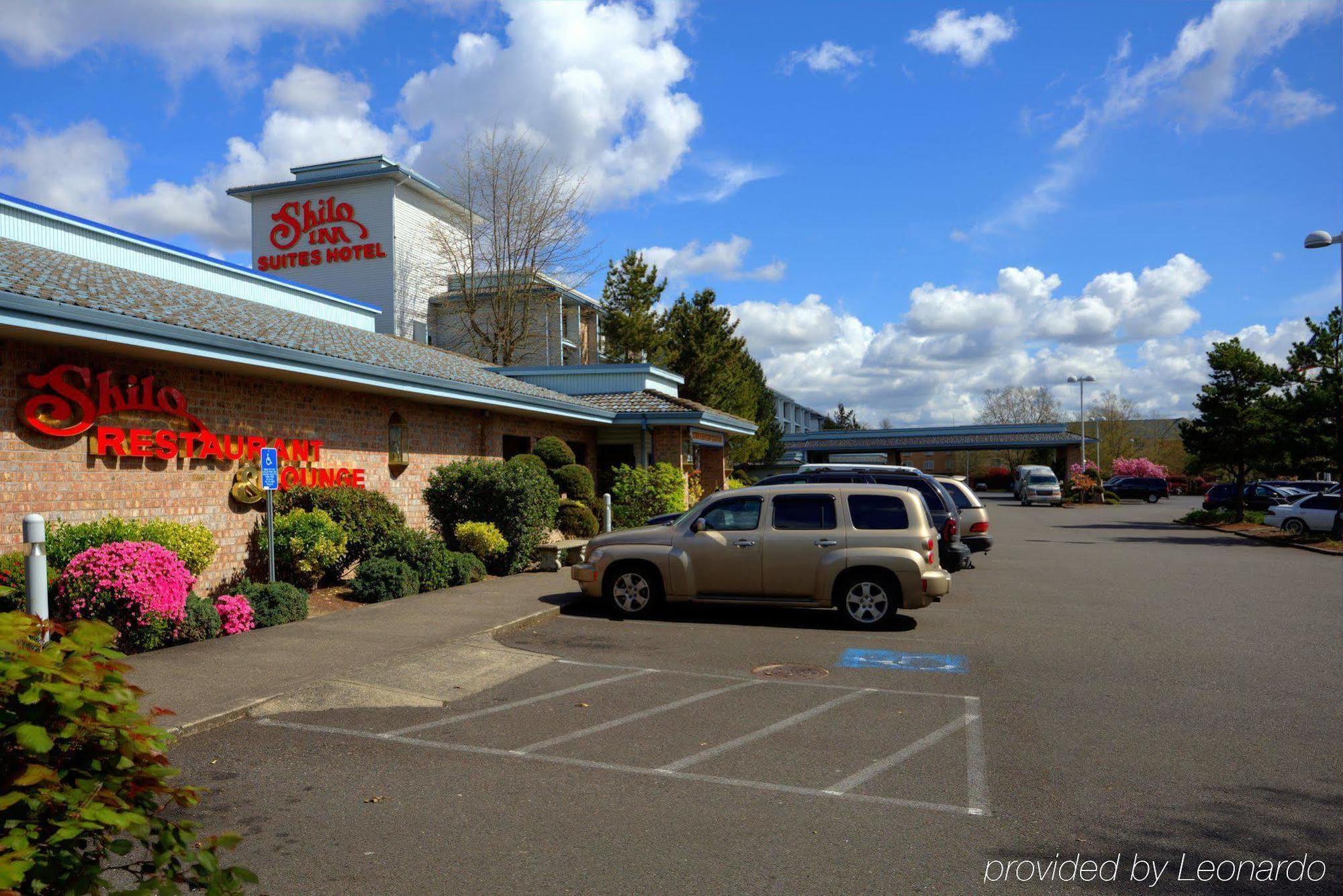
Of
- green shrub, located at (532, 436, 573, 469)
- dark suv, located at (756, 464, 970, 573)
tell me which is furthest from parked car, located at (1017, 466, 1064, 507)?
A: green shrub, located at (532, 436, 573, 469)

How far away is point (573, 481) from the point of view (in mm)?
21703

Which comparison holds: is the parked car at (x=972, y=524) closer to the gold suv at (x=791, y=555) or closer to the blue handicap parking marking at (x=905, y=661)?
the gold suv at (x=791, y=555)

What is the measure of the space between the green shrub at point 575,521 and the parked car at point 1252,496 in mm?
27866

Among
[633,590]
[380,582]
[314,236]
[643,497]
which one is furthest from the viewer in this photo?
[314,236]

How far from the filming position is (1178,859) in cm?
462

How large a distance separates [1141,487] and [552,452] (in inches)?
1961

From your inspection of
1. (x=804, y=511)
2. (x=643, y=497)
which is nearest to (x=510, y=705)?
(x=804, y=511)

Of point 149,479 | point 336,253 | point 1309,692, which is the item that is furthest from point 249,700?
point 336,253

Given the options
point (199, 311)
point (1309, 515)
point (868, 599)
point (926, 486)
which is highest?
point (199, 311)

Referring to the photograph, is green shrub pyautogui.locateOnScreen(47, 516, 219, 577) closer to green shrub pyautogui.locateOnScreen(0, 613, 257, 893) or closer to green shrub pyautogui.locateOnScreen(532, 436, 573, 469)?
green shrub pyautogui.locateOnScreen(0, 613, 257, 893)

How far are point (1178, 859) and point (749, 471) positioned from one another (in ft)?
159

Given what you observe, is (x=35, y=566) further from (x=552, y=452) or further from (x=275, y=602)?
(x=552, y=452)

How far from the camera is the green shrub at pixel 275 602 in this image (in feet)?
35.5

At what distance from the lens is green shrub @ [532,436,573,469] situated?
21.6 meters
